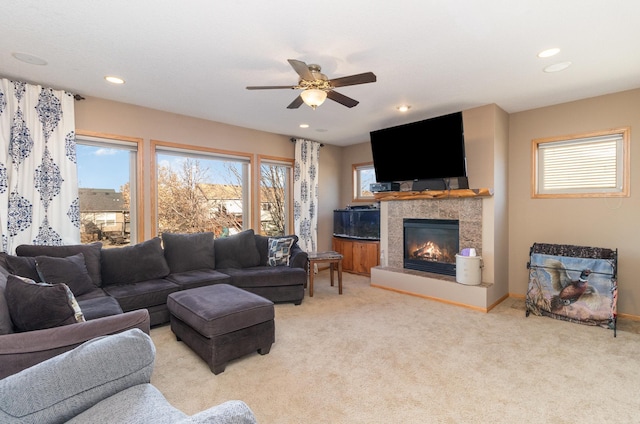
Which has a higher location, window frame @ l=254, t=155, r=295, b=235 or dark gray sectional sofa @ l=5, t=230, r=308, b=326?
window frame @ l=254, t=155, r=295, b=235

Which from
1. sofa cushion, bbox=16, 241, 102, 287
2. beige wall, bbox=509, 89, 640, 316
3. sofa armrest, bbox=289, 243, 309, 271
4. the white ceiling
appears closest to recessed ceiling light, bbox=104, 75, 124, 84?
the white ceiling

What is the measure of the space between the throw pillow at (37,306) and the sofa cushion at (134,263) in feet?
4.86

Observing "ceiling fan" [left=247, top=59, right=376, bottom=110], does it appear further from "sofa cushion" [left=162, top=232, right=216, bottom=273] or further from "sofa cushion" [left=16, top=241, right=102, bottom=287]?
"sofa cushion" [left=16, top=241, right=102, bottom=287]

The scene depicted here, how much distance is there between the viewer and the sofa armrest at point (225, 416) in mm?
758

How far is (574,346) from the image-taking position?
2.79 metres

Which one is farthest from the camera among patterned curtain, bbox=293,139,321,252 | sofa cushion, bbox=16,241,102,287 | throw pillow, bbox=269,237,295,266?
patterned curtain, bbox=293,139,321,252

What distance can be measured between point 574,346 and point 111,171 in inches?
213

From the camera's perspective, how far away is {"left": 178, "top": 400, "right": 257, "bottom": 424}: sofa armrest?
29.8 inches

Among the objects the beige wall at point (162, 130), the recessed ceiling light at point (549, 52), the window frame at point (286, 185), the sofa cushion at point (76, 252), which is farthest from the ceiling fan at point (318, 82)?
the window frame at point (286, 185)

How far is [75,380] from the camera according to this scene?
3.32 feet

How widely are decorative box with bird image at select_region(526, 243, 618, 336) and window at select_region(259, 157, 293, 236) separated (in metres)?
3.74

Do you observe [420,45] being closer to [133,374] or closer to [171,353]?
[133,374]

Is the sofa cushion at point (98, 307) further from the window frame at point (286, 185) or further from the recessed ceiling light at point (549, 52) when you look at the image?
the recessed ceiling light at point (549, 52)

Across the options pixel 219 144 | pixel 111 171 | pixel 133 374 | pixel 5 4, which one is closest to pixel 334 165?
pixel 219 144
